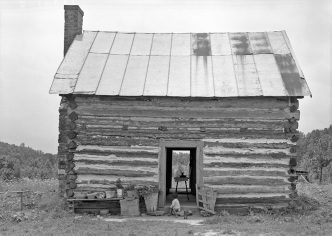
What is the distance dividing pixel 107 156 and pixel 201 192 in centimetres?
320

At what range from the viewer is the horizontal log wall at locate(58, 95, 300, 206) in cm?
1342

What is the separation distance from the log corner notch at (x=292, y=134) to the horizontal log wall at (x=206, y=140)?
32mm

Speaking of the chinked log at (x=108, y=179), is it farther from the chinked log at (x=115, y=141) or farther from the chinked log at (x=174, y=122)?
the chinked log at (x=174, y=122)

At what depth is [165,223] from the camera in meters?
11.6

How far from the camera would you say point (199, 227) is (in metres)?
11.1

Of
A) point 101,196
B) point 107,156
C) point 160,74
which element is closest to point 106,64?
point 160,74

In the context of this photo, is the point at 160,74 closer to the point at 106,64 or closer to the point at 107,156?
the point at 106,64

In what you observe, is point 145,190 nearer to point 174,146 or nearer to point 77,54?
point 174,146

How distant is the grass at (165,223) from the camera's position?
10.4 metres

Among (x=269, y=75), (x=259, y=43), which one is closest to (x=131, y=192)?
(x=269, y=75)

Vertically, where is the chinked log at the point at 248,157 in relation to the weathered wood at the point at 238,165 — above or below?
above

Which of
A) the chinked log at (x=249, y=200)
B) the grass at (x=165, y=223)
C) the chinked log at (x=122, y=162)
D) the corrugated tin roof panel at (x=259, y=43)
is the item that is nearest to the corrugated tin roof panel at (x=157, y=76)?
the chinked log at (x=122, y=162)

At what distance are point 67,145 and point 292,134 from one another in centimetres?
718

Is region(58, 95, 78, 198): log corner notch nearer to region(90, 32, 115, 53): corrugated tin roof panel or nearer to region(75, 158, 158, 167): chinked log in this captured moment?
region(75, 158, 158, 167): chinked log
